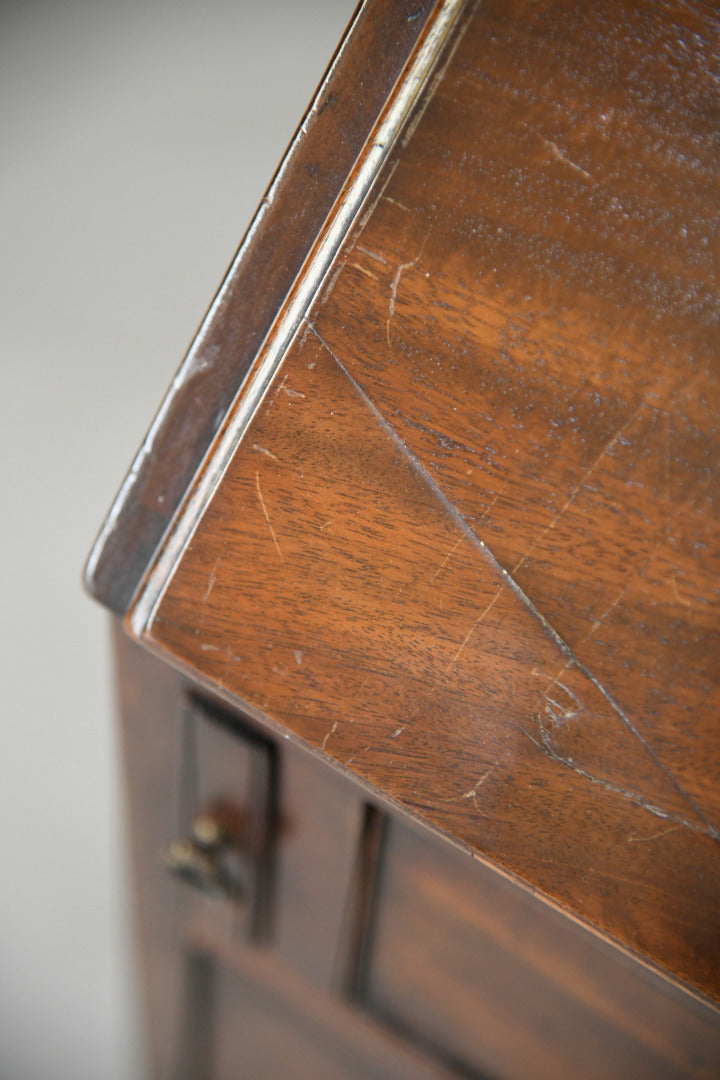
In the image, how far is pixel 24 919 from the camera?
49.2 inches

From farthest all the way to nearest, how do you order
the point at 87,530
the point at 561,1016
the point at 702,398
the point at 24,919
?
the point at 24,919 → the point at 87,530 → the point at 561,1016 → the point at 702,398

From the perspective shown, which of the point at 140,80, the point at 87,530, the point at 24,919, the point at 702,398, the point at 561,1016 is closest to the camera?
the point at 702,398

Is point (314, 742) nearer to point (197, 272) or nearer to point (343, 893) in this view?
point (343, 893)

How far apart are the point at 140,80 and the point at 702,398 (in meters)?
0.95

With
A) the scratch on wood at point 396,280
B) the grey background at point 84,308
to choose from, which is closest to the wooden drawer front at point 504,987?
the scratch on wood at point 396,280

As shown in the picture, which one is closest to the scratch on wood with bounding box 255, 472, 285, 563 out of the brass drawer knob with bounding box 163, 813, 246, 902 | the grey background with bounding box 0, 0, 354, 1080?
the brass drawer knob with bounding box 163, 813, 246, 902

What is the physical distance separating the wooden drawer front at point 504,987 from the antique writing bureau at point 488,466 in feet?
0.29

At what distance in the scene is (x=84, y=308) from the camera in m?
0.99

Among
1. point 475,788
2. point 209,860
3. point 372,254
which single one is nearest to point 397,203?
point 372,254

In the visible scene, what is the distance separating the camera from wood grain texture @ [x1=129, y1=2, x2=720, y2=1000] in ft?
0.83

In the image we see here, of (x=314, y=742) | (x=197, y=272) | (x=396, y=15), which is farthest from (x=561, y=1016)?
(x=197, y=272)

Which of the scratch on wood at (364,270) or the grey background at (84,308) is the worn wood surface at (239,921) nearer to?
the scratch on wood at (364,270)

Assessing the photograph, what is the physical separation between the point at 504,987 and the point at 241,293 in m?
0.42

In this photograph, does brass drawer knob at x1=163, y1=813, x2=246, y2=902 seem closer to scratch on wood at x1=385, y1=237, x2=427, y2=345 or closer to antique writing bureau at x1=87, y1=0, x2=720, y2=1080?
antique writing bureau at x1=87, y1=0, x2=720, y2=1080
